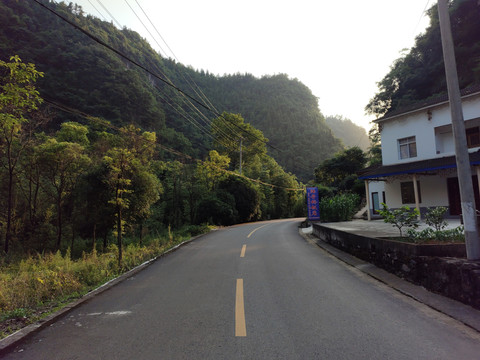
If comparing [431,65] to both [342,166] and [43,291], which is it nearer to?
[342,166]

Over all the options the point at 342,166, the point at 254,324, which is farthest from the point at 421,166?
the point at 342,166

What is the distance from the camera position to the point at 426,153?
59.6 ft

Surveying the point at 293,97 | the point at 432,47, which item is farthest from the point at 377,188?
the point at 293,97

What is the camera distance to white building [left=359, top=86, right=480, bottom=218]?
16516 millimetres

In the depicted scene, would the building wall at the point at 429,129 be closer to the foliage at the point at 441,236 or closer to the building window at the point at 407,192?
the building window at the point at 407,192

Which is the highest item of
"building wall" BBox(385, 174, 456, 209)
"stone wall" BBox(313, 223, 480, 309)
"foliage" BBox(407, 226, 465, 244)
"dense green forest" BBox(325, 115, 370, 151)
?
"dense green forest" BBox(325, 115, 370, 151)

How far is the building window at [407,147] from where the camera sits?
19078mm

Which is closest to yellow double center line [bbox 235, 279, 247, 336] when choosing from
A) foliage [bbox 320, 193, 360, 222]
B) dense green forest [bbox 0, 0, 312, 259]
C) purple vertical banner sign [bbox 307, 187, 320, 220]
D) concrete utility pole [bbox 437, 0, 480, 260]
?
concrete utility pole [bbox 437, 0, 480, 260]

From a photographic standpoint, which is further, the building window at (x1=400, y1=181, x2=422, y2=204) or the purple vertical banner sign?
the purple vertical banner sign

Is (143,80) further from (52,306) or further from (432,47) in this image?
(52,306)

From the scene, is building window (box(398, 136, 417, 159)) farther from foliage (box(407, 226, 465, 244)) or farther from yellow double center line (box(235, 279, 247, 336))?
yellow double center line (box(235, 279, 247, 336))

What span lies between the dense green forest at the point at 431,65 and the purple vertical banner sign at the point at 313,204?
18.5 meters

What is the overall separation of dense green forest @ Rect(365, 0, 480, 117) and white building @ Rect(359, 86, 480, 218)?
1090cm

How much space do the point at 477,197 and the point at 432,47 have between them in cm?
2400
